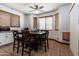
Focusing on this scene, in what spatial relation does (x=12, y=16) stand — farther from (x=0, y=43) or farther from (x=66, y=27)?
(x=66, y=27)

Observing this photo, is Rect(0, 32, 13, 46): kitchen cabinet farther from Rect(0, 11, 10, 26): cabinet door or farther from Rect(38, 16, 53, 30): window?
Rect(38, 16, 53, 30): window

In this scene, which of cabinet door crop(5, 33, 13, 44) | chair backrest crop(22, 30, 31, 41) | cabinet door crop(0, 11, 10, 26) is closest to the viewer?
chair backrest crop(22, 30, 31, 41)

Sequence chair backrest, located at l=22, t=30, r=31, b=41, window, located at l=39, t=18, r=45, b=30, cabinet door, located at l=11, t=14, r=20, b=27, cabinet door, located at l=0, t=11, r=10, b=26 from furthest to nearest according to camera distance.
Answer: window, located at l=39, t=18, r=45, b=30, cabinet door, located at l=11, t=14, r=20, b=27, cabinet door, located at l=0, t=11, r=10, b=26, chair backrest, located at l=22, t=30, r=31, b=41

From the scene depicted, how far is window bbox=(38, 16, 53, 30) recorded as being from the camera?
728 cm

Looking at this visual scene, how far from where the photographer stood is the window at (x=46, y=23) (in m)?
7.28

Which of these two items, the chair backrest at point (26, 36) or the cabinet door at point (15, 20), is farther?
the cabinet door at point (15, 20)

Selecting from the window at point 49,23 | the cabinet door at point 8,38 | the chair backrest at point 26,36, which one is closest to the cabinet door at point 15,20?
the cabinet door at point 8,38

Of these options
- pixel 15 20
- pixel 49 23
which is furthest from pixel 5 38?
pixel 49 23

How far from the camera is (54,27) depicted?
6.71m

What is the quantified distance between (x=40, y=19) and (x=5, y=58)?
22.6ft

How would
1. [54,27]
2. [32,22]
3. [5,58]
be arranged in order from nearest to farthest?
[5,58] → [54,27] → [32,22]

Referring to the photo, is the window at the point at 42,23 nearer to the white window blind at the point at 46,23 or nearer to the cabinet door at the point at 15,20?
the white window blind at the point at 46,23

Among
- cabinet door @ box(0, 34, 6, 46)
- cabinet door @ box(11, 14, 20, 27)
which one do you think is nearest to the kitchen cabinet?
cabinet door @ box(0, 34, 6, 46)

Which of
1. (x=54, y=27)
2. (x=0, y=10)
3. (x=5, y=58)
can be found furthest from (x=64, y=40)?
(x=5, y=58)
